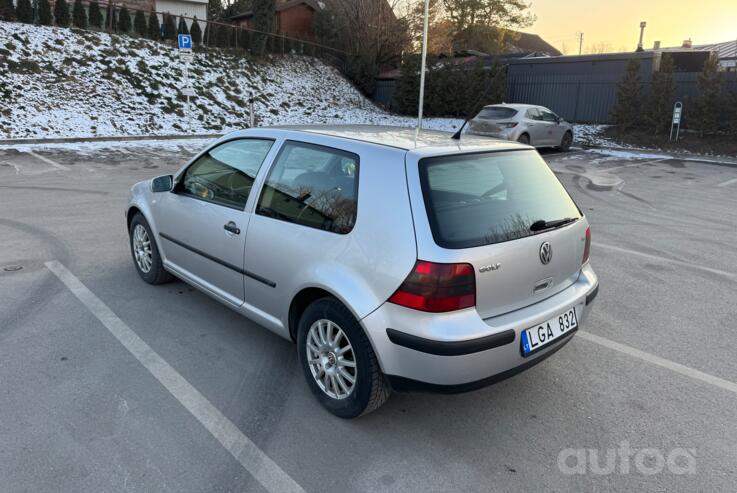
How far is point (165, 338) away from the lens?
389 centimetres

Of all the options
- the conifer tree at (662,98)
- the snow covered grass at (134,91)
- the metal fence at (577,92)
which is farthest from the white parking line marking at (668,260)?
the metal fence at (577,92)

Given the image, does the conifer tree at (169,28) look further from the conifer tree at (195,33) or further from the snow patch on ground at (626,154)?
the snow patch on ground at (626,154)

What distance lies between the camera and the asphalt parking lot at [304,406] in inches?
101

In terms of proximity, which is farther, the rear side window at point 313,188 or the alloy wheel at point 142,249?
the alloy wheel at point 142,249

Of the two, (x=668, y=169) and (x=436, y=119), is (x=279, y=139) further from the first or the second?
(x=436, y=119)

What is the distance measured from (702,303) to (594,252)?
1.65 metres

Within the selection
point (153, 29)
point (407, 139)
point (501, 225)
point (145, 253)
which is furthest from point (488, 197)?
point (153, 29)

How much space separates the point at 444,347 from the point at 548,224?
1082mm

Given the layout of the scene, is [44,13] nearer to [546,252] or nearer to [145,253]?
[145,253]

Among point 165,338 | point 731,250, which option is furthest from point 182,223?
point 731,250

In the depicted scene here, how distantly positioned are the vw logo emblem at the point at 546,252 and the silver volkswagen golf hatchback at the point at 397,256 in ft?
0.04

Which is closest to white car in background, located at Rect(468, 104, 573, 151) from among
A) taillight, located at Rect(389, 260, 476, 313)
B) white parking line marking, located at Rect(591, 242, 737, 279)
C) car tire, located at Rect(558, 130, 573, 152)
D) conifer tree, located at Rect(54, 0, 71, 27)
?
car tire, located at Rect(558, 130, 573, 152)

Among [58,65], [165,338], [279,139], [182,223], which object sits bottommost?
[165,338]

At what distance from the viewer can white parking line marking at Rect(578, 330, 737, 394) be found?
3453mm
